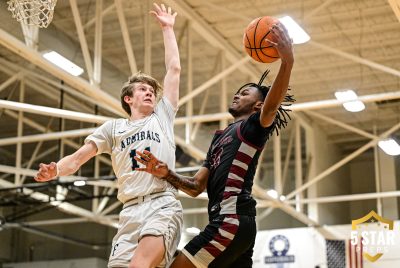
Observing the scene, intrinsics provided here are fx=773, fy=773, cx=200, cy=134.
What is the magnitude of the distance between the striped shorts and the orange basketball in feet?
5.18

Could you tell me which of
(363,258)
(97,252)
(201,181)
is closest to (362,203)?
(363,258)

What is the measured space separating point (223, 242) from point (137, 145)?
1134 mm

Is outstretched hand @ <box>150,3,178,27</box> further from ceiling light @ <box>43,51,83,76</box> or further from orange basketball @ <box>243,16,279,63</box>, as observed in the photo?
ceiling light @ <box>43,51,83,76</box>

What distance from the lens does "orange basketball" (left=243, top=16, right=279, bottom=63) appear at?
6.75m

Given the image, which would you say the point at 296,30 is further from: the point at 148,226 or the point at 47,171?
the point at 148,226

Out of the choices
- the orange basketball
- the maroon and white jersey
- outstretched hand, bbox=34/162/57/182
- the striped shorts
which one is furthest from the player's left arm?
outstretched hand, bbox=34/162/57/182

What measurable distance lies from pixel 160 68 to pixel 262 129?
14.5m

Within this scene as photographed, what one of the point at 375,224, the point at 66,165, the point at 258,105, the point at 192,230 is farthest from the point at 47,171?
the point at 192,230

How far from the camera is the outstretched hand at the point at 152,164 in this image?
234 inches

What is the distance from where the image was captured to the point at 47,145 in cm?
2630

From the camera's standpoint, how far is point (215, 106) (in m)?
23.1

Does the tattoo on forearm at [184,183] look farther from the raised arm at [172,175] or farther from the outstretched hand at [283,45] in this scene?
the outstretched hand at [283,45]

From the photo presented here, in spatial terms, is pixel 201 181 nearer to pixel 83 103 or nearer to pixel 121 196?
pixel 121 196

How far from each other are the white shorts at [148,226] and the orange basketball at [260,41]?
5.10ft
